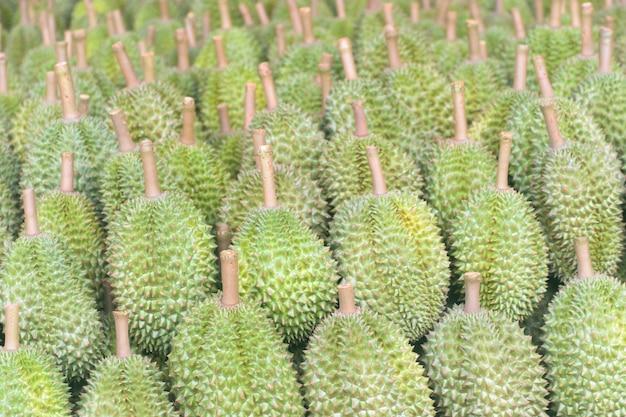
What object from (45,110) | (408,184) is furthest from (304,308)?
(45,110)

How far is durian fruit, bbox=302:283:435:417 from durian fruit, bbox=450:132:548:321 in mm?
296

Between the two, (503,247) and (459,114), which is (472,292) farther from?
(459,114)

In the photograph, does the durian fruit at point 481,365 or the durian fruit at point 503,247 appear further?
the durian fruit at point 503,247

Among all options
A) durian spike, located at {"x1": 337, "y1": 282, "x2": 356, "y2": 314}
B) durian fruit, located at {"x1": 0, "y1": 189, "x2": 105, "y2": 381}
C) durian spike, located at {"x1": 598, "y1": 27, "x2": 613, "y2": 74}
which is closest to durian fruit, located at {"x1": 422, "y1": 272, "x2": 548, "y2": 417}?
durian spike, located at {"x1": 337, "y1": 282, "x2": 356, "y2": 314}

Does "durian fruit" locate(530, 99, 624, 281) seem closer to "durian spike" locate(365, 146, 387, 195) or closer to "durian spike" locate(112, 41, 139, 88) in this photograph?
"durian spike" locate(365, 146, 387, 195)

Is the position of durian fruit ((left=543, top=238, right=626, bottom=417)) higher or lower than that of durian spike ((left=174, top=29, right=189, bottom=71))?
lower

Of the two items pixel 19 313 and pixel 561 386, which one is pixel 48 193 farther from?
pixel 561 386

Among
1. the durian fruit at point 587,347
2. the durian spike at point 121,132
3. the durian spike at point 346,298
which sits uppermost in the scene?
the durian spike at point 121,132

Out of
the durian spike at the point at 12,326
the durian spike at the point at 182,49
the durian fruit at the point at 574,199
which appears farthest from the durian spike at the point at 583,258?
the durian spike at the point at 182,49

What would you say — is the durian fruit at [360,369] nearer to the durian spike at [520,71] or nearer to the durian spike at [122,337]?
the durian spike at [122,337]

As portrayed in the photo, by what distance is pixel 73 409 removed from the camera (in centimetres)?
178

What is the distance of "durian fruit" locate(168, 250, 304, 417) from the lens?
1659mm

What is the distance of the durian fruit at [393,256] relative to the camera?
1.84 metres

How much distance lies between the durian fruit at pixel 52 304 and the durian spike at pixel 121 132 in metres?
0.31
